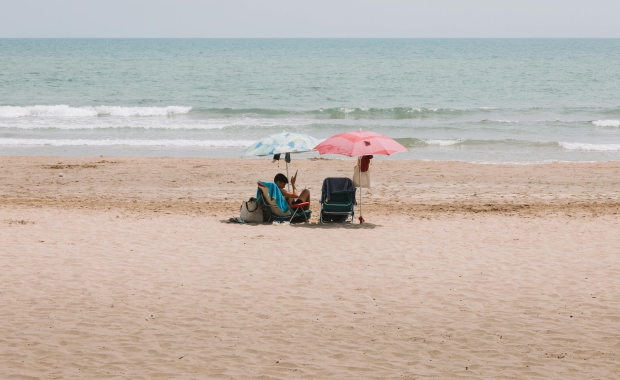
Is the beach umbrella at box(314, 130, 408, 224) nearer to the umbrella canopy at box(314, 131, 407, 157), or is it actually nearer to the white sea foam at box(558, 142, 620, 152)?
the umbrella canopy at box(314, 131, 407, 157)

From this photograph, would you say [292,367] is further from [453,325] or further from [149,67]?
[149,67]

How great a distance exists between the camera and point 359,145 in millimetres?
10875

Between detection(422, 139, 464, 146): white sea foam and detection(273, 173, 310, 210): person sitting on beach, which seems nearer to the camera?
detection(273, 173, 310, 210): person sitting on beach

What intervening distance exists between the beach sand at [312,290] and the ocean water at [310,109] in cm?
936

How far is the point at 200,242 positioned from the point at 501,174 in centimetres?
978

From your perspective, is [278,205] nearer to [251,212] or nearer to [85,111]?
[251,212]

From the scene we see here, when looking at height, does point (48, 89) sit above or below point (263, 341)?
above

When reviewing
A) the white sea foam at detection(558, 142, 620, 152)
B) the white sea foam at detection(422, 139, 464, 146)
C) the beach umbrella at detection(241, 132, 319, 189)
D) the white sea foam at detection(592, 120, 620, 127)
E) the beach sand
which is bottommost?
the beach sand

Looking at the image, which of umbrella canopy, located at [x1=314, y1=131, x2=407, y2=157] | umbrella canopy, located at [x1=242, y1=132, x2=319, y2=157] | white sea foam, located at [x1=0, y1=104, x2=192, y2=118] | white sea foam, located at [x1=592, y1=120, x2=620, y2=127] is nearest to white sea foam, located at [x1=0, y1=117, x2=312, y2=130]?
white sea foam, located at [x1=0, y1=104, x2=192, y2=118]

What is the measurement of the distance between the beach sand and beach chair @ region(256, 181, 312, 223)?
35 cm

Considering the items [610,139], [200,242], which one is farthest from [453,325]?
[610,139]

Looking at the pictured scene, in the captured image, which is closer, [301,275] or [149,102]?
[301,275]

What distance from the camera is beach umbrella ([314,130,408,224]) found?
10.8 m

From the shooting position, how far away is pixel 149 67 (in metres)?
60.2
